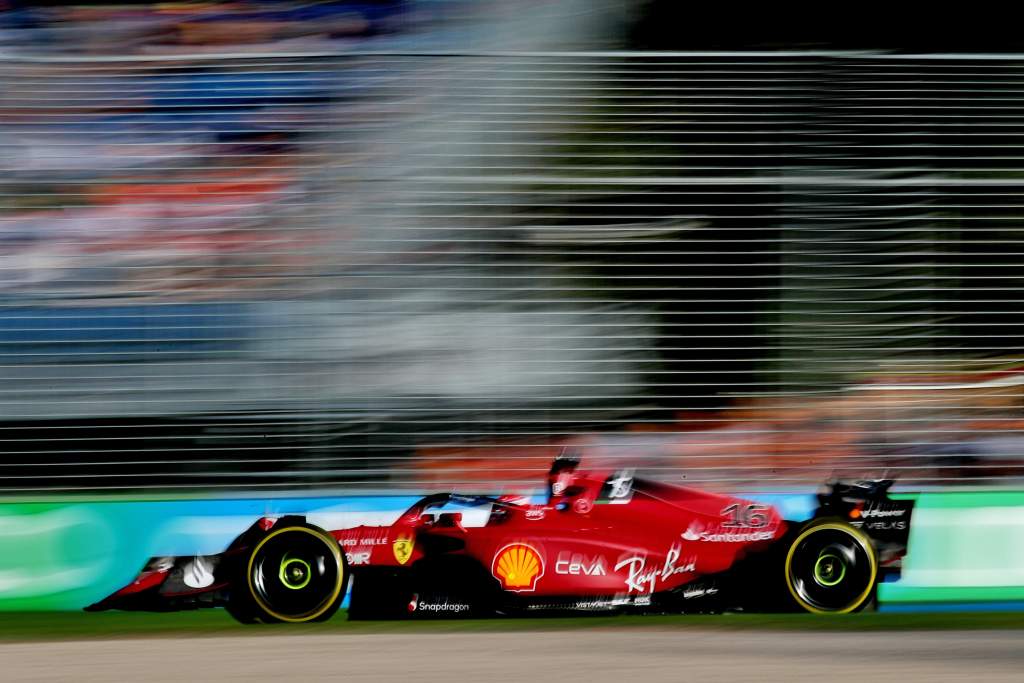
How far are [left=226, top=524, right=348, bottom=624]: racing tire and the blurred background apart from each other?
378mm

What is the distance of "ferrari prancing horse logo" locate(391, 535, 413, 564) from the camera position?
7.00 meters

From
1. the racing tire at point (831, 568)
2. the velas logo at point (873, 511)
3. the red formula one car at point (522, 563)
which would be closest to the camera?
the red formula one car at point (522, 563)

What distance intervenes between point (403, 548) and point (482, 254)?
1.60 metres

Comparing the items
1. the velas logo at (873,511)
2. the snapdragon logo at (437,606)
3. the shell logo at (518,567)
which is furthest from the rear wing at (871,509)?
the snapdragon logo at (437,606)

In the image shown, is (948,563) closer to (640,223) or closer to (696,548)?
(696,548)

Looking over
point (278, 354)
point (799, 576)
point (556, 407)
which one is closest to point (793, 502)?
point (799, 576)

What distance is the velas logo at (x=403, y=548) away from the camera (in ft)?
23.0

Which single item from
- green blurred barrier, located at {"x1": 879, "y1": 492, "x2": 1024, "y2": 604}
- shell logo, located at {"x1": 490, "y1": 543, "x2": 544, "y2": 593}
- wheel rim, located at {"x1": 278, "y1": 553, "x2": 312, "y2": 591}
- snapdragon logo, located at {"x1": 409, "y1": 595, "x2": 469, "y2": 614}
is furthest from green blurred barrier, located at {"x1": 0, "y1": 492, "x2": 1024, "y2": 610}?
shell logo, located at {"x1": 490, "y1": 543, "x2": 544, "y2": 593}

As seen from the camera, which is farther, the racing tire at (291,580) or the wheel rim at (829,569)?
the wheel rim at (829,569)

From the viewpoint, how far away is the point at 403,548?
701cm

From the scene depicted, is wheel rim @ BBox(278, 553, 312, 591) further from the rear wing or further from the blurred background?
the rear wing

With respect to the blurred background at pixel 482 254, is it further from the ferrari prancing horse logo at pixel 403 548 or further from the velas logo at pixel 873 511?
the ferrari prancing horse logo at pixel 403 548

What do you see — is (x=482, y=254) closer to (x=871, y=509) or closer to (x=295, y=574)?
(x=295, y=574)

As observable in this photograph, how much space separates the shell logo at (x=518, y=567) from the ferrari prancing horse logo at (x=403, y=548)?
1.34ft
